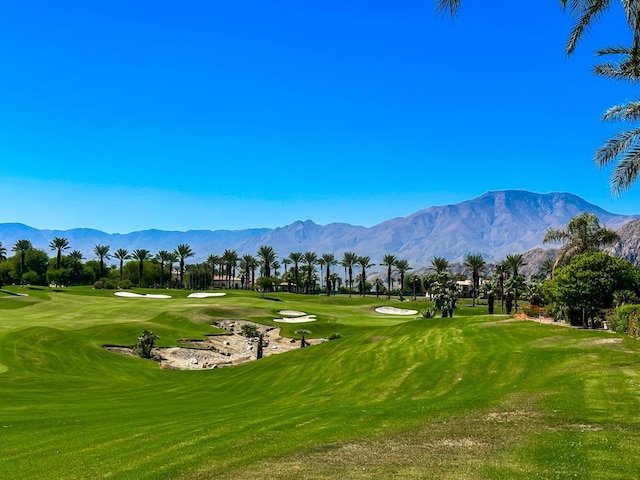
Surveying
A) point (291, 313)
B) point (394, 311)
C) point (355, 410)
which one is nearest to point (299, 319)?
point (291, 313)

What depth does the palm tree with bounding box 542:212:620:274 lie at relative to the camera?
3051 inches

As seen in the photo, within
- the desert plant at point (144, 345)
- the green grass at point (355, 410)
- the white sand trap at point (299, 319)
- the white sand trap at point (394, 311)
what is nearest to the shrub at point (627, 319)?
the green grass at point (355, 410)

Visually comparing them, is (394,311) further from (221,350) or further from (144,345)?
(144,345)

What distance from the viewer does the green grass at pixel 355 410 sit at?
14.2 meters

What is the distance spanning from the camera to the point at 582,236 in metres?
78.2

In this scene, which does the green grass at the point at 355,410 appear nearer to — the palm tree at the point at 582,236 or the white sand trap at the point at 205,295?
the palm tree at the point at 582,236

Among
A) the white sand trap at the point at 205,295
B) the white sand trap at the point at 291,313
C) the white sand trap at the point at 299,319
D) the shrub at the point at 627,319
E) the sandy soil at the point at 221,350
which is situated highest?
the shrub at the point at 627,319

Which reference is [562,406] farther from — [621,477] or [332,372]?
[332,372]

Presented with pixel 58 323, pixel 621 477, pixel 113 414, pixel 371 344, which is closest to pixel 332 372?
pixel 371 344

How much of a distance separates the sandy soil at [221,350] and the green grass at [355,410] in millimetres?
7205

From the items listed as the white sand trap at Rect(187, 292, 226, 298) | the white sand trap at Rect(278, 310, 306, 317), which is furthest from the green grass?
the white sand trap at Rect(187, 292, 226, 298)

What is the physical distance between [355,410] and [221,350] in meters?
53.5

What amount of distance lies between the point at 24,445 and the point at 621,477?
63.4 feet

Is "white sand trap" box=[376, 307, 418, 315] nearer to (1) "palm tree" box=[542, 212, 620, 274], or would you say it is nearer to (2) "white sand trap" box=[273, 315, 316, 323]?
(2) "white sand trap" box=[273, 315, 316, 323]
